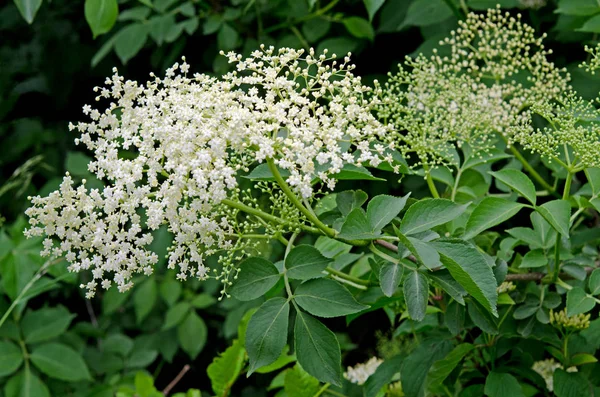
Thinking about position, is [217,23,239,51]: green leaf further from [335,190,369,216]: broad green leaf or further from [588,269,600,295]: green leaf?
[588,269,600,295]: green leaf

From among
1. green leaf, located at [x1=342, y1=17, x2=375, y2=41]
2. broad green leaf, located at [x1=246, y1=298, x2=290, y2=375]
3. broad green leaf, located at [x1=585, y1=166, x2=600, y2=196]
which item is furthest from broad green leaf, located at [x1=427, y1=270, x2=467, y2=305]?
green leaf, located at [x1=342, y1=17, x2=375, y2=41]

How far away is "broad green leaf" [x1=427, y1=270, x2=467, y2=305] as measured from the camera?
3.84 ft

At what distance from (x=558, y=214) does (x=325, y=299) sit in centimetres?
43

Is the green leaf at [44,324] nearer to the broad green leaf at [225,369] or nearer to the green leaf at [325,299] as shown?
the broad green leaf at [225,369]

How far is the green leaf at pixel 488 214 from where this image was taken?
1287mm

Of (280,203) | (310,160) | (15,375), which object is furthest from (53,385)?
(310,160)

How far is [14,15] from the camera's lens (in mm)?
3434

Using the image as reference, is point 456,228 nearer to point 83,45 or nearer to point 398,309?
point 398,309

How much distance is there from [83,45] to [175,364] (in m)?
1.55

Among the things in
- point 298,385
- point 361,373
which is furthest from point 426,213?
point 361,373

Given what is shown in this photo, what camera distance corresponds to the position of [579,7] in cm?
203

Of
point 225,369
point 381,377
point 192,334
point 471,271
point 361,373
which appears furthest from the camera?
point 192,334

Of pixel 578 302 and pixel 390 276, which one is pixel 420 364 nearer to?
pixel 578 302

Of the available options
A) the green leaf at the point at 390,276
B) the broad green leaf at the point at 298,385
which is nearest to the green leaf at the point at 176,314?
the broad green leaf at the point at 298,385
